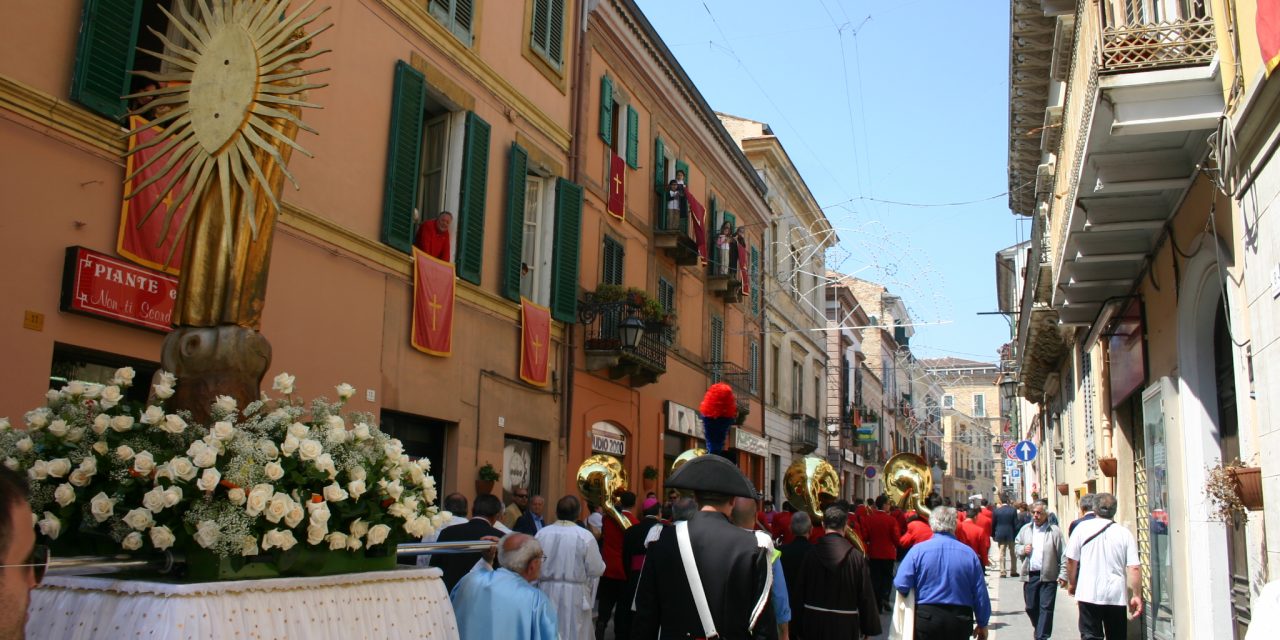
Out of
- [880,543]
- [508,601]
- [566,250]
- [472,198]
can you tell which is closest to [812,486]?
[880,543]

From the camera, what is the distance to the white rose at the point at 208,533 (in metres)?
3.49

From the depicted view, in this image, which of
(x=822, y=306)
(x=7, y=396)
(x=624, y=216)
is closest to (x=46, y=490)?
(x=7, y=396)

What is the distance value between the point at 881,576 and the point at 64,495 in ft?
43.0

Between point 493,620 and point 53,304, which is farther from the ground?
point 53,304

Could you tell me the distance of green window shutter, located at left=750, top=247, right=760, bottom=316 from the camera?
28.8 meters

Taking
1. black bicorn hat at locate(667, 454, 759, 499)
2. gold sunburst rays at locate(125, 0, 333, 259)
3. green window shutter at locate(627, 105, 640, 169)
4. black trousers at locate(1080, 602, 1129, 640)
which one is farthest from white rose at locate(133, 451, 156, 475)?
green window shutter at locate(627, 105, 640, 169)

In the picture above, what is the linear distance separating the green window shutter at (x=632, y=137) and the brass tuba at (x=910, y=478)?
354 inches

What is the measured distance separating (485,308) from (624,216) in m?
5.65

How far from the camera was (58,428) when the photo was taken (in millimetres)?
→ 3803

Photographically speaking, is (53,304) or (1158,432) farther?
(1158,432)

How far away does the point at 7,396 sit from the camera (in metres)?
7.85

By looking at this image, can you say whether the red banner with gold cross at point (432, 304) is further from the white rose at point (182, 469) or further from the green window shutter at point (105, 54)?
the white rose at point (182, 469)

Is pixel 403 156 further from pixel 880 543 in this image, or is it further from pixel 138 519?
pixel 138 519

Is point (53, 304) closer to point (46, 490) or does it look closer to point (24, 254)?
point (24, 254)
